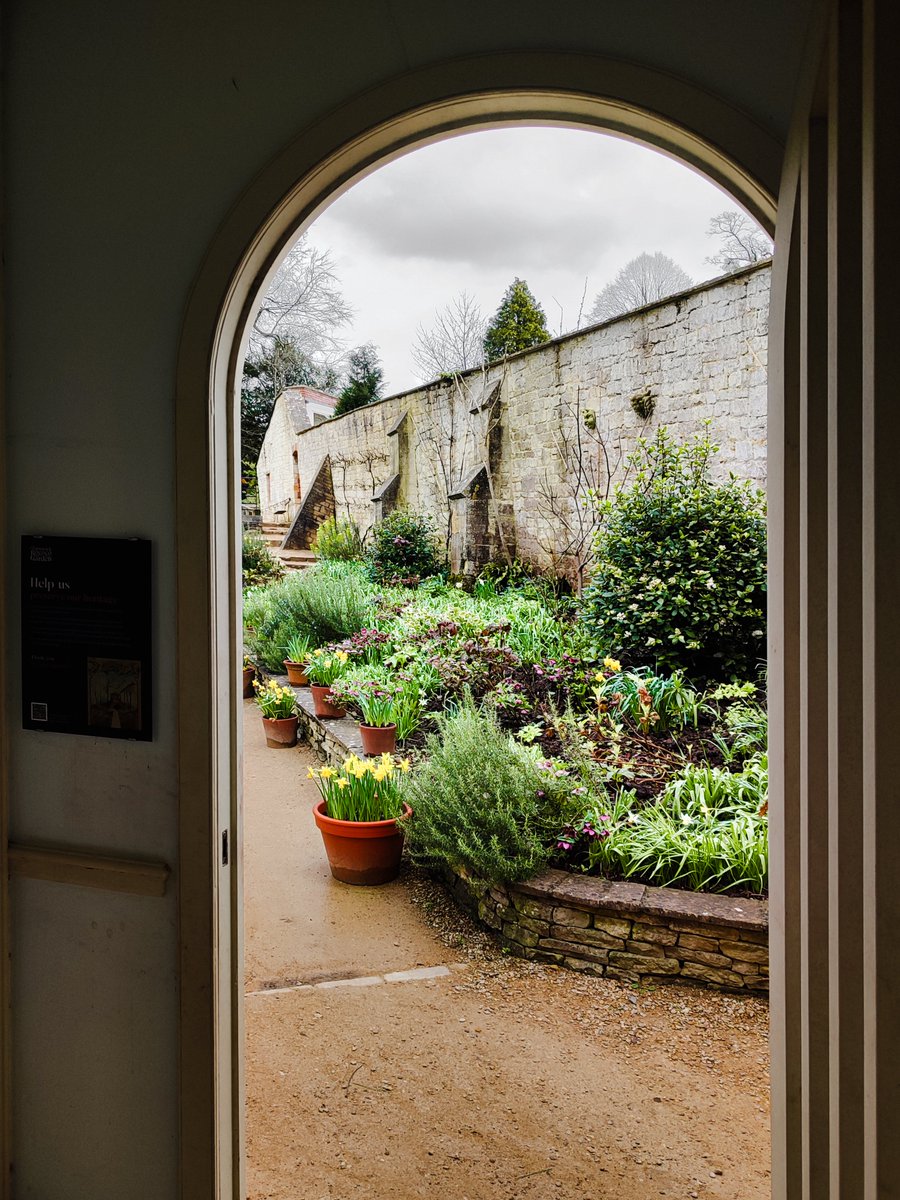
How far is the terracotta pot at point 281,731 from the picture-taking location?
6312mm

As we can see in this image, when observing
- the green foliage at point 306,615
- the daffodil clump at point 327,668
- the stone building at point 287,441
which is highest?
the stone building at point 287,441

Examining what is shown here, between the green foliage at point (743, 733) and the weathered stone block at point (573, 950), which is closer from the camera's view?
the weathered stone block at point (573, 950)

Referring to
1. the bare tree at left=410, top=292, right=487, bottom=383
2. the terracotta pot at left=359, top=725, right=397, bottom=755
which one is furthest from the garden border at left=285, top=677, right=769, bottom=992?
the bare tree at left=410, top=292, right=487, bottom=383

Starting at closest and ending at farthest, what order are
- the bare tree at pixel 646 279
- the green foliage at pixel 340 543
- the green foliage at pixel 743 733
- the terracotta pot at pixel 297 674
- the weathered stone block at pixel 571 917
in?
the weathered stone block at pixel 571 917
the green foliage at pixel 743 733
the terracotta pot at pixel 297 674
the green foliage at pixel 340 543
the bare tree at pixel 646 279

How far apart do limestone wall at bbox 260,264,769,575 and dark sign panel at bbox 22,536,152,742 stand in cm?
529

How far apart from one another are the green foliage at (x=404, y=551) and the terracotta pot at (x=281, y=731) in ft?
12.8

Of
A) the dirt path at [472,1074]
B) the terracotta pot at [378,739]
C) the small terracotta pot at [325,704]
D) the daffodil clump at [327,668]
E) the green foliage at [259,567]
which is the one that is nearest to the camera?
the dirt path at [472,1074]

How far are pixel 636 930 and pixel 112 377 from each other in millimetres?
2677

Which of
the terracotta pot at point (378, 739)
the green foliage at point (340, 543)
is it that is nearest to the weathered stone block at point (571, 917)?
the terracotta pot at point (378, 739)

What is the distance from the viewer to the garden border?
2.92m

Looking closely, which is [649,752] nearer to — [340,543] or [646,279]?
[340,543]

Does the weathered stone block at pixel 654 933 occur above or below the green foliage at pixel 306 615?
below

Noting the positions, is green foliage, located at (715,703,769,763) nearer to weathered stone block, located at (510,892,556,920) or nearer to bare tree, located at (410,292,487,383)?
weathered stone block, located at (510,892,556,920)

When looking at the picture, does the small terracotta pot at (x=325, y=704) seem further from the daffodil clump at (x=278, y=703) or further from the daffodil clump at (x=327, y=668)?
the daffodil clump at (x=278, y=703)
